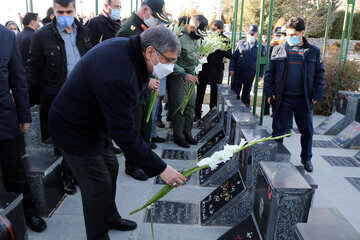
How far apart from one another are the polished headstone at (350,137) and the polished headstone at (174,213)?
357 centimetres

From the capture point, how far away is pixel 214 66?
6984mm

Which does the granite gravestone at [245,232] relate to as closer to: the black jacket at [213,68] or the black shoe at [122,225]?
the black shoe at [122,225]

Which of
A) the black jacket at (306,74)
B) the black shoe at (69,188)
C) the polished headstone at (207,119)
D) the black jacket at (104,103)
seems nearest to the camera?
the black jacket at (104,103)

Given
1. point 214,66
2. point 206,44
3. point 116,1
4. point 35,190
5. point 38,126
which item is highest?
point 116,1

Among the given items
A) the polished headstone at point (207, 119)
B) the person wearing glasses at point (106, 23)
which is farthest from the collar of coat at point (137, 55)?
the polished headstone at point (207, 119)

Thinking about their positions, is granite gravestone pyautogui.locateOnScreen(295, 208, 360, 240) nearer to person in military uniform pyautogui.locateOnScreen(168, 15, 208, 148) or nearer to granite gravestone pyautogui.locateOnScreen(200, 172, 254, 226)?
granite gravestone pyautogui.locateOnScreen(200, 172, 254, 226)

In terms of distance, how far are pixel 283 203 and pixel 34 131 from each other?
2.98 meters

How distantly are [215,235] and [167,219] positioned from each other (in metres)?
0.52

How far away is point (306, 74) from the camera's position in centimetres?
428

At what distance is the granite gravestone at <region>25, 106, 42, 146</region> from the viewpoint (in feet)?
12.5

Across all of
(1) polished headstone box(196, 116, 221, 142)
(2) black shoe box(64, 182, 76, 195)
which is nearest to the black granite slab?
(1) polished headstone box(196, 116, 221, 142)

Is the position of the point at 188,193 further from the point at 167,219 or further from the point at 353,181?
the point at 353,181

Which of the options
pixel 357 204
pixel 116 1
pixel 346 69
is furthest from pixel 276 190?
pixel 346 69

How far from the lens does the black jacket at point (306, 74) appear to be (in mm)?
4254
